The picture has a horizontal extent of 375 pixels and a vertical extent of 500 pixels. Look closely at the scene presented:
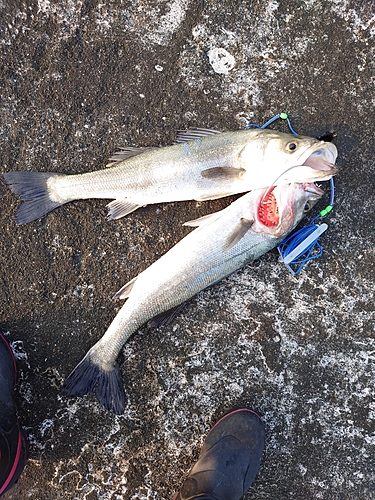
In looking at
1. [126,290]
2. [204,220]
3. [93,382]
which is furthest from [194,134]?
[93,382]

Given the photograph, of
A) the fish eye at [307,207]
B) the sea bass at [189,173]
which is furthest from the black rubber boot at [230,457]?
the sea bass at [189,173]

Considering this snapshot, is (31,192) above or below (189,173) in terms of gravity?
below

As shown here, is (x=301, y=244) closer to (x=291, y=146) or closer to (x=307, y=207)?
(x=307, y=207)

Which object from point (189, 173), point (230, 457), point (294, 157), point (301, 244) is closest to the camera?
point (294, 157)

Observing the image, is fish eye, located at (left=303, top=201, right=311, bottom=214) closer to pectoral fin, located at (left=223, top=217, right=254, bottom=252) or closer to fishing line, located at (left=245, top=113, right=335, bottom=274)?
fishing line, located at (left=245, top=113, right=335, bottom=274)

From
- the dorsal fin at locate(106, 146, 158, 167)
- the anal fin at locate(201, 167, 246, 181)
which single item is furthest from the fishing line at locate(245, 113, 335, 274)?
the dorsal fin at locate(106, 146, 158, 167)

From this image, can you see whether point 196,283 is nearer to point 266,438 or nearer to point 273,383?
point 273,383

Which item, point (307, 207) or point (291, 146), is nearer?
point (291, 146)
